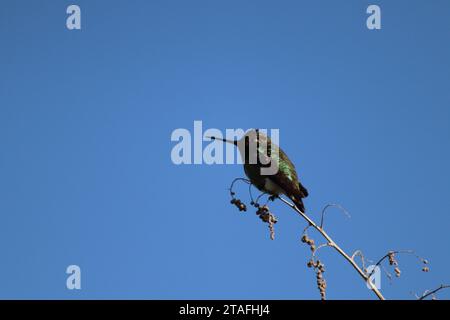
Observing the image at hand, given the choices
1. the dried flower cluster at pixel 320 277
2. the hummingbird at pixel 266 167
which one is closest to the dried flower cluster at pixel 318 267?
the dried flower cluster at pixel 320 277

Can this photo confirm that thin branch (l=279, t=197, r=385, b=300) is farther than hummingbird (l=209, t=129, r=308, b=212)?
No

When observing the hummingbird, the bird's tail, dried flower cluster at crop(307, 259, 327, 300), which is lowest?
dried flower cluster at crop(307, 259, 327, 300)

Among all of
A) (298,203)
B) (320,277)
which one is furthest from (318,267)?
(298,203)

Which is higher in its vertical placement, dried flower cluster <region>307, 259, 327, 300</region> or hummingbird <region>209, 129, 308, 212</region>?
hummingbird <region>209, 129, 308, 212</region>

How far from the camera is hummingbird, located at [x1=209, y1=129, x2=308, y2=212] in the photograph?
545cm

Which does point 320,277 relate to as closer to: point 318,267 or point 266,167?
point 318,267

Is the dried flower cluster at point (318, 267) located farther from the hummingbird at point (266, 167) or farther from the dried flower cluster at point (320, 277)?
the hummingbird at point (266, 167)

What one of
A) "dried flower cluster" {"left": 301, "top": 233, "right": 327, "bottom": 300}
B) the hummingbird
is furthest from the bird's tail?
"dried flower cluster" {"left": 301, "top": 233, "right": 327, "bottom": 300}

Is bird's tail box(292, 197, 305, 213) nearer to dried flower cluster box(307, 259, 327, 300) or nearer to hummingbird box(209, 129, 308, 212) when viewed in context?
hummingbird box(209, 129, 308, 212)

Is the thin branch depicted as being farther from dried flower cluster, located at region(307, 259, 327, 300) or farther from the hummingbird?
the hummingbird

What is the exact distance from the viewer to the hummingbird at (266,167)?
5.45 m
